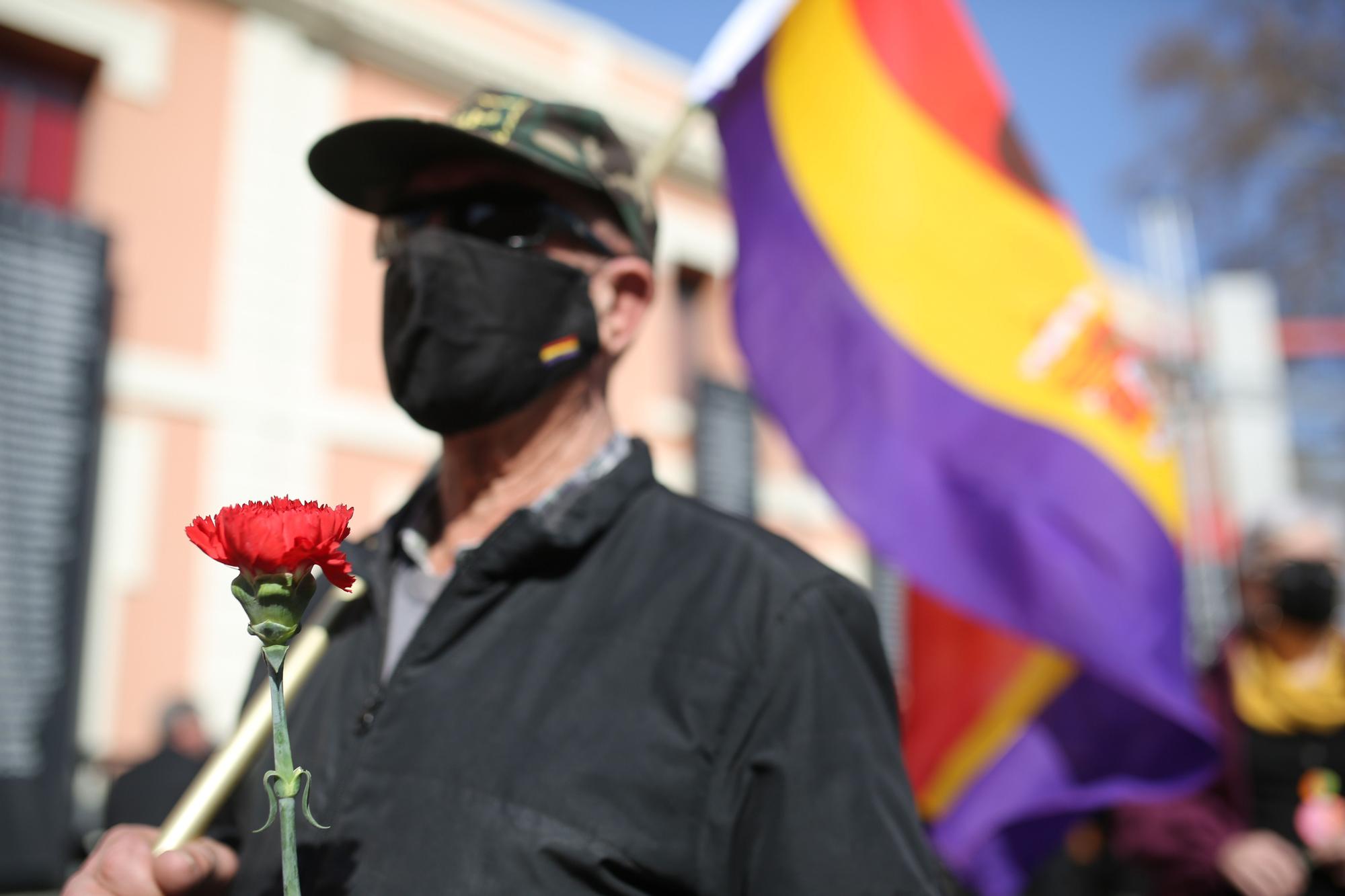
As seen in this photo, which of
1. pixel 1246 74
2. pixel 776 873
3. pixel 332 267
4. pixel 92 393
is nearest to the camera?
pixel 776 873

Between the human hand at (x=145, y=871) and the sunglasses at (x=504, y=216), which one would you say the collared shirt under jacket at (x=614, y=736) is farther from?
the sunglasses at (x=504, y=216)

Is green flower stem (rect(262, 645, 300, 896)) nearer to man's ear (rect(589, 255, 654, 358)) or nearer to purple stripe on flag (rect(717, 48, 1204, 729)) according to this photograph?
man's ear (rect(589, 255, 654, 358))

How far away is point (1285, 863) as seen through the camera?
9.09 feet

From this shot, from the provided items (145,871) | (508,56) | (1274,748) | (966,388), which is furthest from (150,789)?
(508,56)

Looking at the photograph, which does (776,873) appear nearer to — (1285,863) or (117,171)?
(1285,863)

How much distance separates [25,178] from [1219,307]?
10271mm

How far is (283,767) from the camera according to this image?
2.80ft

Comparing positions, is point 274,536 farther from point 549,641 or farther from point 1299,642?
point 1299,642

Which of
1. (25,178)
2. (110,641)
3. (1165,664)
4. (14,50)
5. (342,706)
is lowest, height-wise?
(110,641)

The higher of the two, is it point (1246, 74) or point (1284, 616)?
point (1246, 74)

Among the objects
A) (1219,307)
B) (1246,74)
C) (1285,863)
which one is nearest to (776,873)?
(1285,863)

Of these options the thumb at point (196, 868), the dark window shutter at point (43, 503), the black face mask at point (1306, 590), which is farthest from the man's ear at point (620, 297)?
the dark window shutter at point (43, 503)

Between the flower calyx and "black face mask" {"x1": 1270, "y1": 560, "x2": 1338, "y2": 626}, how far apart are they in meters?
3.10

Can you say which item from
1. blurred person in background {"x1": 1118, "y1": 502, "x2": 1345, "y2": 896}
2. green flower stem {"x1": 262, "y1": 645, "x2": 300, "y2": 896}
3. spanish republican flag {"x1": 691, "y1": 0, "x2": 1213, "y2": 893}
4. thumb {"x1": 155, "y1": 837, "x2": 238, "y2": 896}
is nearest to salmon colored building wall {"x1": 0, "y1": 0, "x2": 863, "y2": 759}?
spanish republican flag {"x1": 691, "y1": 0, "x2": 1213, "y2": 893}
